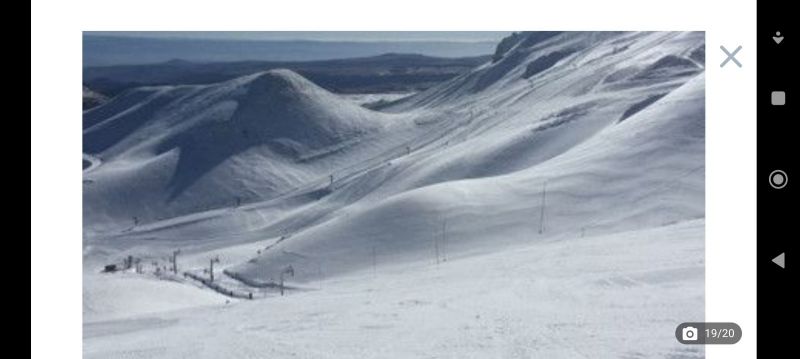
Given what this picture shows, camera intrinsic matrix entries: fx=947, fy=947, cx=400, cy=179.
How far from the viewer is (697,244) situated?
335cm

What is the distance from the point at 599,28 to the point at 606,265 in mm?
1638

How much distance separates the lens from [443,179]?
1409cm

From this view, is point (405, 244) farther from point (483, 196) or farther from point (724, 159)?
point (724, 159)

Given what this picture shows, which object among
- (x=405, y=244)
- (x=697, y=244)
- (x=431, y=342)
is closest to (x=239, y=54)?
(x=431, y=342)
